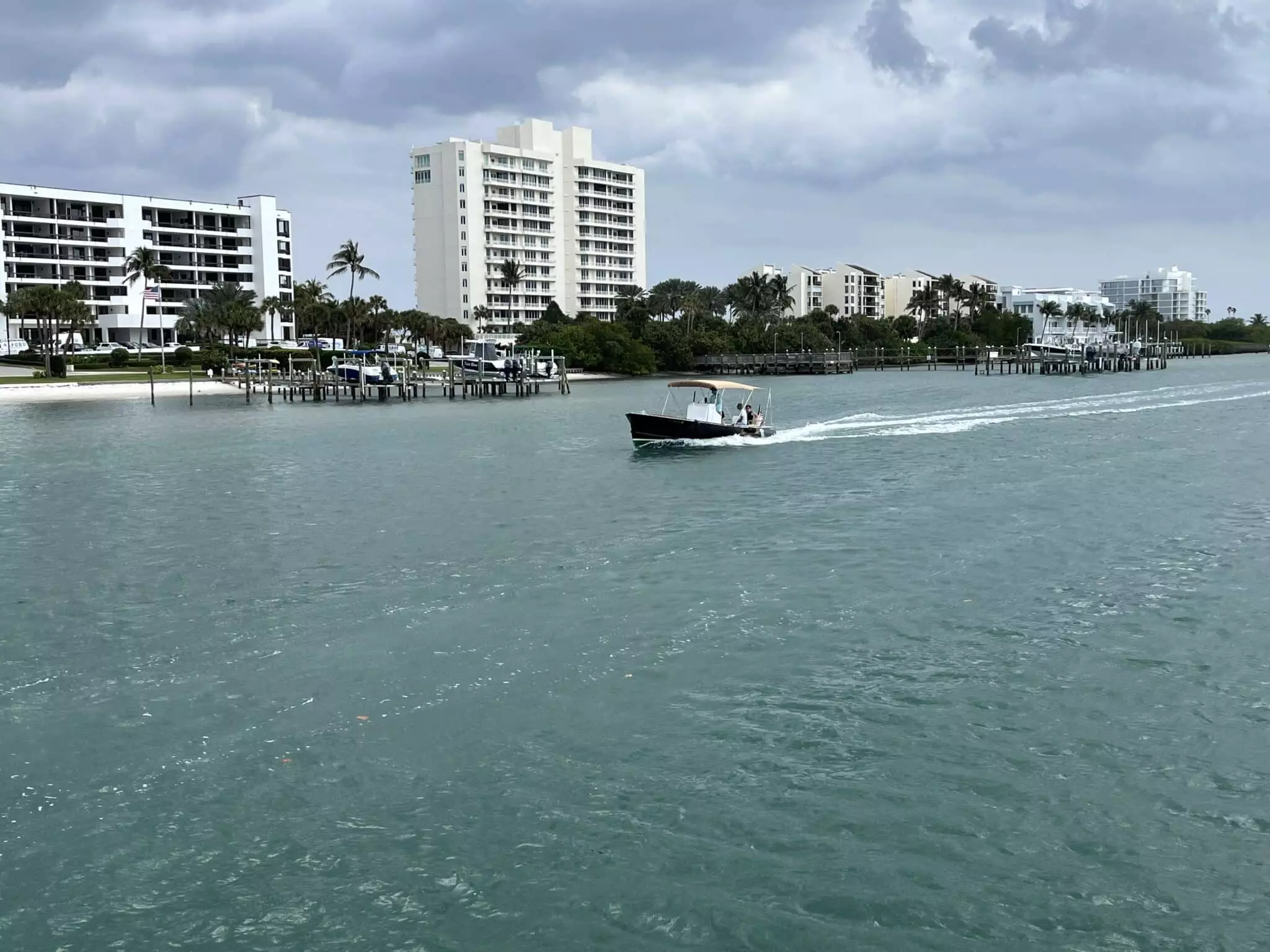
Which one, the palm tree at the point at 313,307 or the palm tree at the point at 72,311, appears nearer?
the palm tree at the point at 72,311

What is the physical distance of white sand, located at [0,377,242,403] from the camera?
97.6 meters

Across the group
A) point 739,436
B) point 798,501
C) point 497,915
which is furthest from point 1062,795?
point 739,436

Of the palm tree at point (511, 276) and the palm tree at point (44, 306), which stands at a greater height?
the palm tree at point (511, 276)

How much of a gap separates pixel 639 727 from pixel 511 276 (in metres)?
179

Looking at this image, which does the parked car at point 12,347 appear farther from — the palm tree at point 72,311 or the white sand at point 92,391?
the white sand at point 92,391

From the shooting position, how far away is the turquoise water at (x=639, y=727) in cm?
1137

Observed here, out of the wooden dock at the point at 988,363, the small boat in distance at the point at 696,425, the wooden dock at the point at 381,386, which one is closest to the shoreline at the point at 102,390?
the wooden dock at the point at 381,386

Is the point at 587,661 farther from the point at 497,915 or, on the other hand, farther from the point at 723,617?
the point at 497,915

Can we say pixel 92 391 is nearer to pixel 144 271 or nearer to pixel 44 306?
pixel 44 306

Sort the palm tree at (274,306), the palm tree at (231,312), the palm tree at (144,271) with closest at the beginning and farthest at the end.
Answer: the palm tree at (231,312)
the palm tree at (144,271)
the palm tree at (274,306)

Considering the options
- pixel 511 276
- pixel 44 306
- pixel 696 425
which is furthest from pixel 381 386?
pixel 511 276

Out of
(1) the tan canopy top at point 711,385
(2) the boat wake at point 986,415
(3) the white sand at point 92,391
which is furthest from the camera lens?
(3) the white sand at point 92,391

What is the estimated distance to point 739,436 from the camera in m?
55.5

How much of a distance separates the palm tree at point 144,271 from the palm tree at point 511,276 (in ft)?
182
